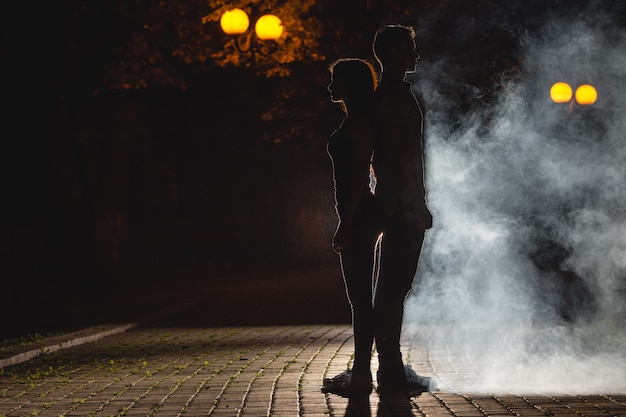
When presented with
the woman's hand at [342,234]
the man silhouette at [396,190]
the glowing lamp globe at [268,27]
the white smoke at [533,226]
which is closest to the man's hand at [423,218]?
the man silhouette at [396,190]

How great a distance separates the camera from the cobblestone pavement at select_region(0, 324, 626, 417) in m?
6.79

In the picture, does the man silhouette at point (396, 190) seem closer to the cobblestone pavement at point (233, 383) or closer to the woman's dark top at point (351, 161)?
the woman's dark top at point (351, 161)

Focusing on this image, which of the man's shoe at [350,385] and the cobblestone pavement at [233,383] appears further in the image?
the man's shoe at [350,385]

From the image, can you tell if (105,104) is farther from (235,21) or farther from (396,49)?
(396,49)

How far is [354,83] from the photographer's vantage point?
24.6 feet

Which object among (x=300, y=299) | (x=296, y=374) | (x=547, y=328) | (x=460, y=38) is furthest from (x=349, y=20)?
(x=296, y=374)

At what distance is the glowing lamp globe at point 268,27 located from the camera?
61.7 feet

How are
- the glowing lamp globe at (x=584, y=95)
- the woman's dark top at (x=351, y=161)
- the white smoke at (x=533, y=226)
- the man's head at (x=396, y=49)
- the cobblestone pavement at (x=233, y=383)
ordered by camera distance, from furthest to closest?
the glowing lamp globe at (x=584, y=95), the white smoke at (x=533, y=226), the man's head at (x=396, y=49), the woman's dark top at (x=351, y=161), the cobblestone pavement at (x=233, y=383)

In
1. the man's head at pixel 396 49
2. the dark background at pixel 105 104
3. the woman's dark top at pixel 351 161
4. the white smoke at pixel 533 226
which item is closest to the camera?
the woman's dark top at pixel 351 161

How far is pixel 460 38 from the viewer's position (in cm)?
2419

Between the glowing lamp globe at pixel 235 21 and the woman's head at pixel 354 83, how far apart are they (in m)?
11.5

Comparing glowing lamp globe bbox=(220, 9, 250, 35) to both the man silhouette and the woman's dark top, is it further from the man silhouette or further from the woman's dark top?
the woman's dark top

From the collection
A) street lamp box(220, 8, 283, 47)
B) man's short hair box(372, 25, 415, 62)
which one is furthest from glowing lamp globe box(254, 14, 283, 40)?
man's short hair box(372, 25, 415, 62)

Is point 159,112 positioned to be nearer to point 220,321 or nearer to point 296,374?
point 220,321
